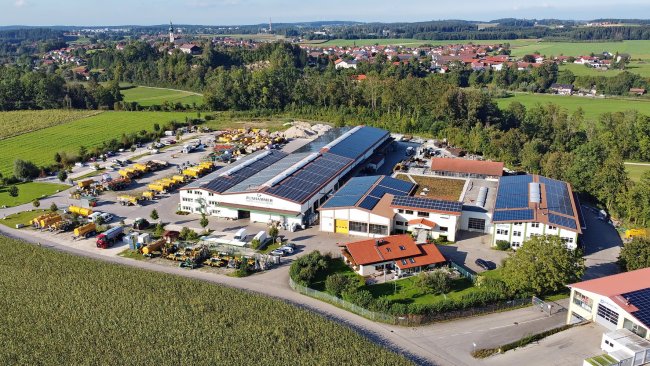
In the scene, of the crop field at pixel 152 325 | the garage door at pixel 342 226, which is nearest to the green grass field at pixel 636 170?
the garage door at pixel 342 226

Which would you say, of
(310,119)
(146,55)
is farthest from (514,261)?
(146,55)

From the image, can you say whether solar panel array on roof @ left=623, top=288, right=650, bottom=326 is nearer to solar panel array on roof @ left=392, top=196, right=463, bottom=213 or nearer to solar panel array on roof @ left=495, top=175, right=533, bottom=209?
solar panel array on roof @ left=495, top=175, right=533, bottom=209

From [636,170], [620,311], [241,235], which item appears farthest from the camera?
[636,170]

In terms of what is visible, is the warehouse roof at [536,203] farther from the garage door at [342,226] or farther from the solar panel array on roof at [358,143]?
the solar panel array on roof at [358,143]

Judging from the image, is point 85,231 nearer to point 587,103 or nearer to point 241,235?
point 241,235

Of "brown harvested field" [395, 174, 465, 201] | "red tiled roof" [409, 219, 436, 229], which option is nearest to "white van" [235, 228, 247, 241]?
"red tiled roof" [409, 219, 436, 229]

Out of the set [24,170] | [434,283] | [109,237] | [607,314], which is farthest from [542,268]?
[24,170]

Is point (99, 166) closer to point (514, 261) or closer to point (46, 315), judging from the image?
point (46, 315)
